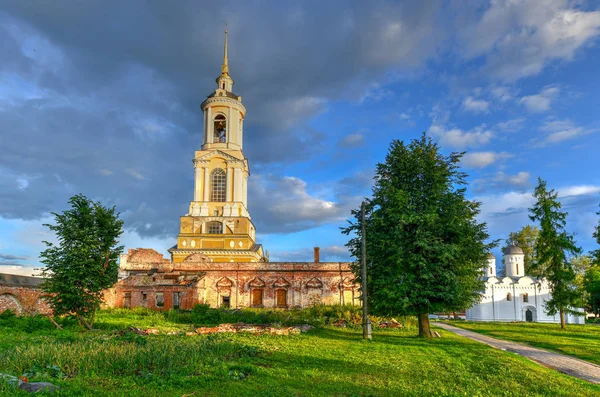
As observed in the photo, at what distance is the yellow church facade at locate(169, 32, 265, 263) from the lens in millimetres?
49188

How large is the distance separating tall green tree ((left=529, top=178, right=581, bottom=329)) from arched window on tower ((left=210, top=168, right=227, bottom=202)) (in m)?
33.5

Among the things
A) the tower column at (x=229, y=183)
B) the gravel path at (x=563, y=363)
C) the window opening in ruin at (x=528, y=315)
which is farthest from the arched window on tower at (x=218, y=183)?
the window opening in ruin at (x=528, y=315)

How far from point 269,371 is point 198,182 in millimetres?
44116

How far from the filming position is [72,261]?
1891 cm

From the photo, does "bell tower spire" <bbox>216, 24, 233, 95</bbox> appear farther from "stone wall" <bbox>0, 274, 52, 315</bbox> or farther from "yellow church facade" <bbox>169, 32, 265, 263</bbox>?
"stone wall" <bbox>0, 274, 52, 315</bbox>

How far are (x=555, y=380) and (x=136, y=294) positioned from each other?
2868 cm

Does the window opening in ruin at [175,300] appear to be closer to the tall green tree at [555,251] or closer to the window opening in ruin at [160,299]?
the window opening in ruin at [160,299]

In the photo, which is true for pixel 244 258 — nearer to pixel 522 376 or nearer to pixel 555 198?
pixel 555 198

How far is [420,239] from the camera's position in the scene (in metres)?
18.8

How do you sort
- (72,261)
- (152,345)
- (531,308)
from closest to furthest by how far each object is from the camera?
(152,345) < (72,261) < (531,308)

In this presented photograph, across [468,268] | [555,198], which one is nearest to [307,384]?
[468,268]

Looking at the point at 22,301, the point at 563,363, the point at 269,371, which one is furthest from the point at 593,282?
the point at 22,301

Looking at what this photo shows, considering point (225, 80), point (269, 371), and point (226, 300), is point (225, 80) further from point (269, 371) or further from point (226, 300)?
point (269, 371)

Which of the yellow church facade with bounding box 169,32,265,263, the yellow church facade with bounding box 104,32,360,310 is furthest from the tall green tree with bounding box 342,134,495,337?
the yellow church facade with bounding box 169,32,265,263
